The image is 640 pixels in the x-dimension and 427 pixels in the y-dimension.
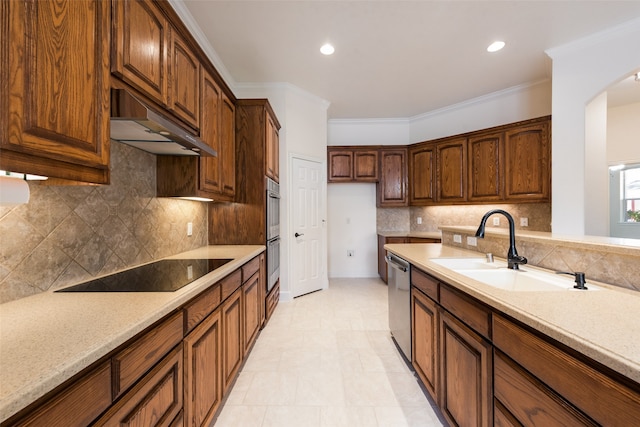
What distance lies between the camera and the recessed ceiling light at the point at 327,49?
2.73 metres

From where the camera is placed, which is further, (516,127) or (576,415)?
(516,127)

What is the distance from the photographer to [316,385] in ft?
6.01

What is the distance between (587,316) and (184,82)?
7.45 feet

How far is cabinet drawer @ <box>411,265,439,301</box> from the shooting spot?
1.51 metres

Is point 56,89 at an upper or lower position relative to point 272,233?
upper

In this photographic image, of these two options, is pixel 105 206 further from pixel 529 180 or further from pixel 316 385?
pixel 529 180

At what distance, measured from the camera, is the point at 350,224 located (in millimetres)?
4840

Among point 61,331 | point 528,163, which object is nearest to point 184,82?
point 61,331

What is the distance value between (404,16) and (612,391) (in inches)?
110

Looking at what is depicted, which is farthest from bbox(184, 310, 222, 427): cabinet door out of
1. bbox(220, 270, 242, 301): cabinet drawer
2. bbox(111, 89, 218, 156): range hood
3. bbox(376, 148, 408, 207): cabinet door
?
bbox(376, 148, 408, 207): cabinet door

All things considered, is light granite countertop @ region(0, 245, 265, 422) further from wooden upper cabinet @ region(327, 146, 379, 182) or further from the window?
the window

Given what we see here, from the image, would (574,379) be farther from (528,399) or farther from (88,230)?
(88,230)

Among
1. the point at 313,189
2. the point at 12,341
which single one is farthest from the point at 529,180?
the point at 12,341

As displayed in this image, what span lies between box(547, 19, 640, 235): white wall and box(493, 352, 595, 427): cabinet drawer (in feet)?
8.52
